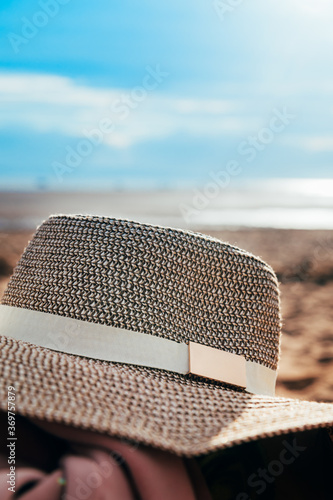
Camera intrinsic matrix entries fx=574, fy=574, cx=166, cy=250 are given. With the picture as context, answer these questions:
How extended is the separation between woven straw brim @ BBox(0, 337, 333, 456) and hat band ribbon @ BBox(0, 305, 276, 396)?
1.3 inches

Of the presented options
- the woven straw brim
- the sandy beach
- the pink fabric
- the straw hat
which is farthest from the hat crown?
the sandy beach

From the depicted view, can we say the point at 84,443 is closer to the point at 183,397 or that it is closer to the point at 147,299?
the point at 183,397

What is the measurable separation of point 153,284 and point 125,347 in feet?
0.50

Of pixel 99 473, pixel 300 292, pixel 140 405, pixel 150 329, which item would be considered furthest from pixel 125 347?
pixel 300 292

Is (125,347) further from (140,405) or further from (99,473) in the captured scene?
(99,473)

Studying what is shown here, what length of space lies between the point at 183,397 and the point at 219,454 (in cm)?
15

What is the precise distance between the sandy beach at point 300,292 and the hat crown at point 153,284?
55.6 inches

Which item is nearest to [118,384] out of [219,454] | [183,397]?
[183,397]

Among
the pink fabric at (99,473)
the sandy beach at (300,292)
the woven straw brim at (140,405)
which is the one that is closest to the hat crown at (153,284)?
the woven straw brim at (140,405)

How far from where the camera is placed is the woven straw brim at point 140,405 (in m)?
0.83

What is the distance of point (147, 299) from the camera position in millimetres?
1199

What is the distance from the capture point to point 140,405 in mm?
921

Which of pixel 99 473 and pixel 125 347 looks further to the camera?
pixel 125 347

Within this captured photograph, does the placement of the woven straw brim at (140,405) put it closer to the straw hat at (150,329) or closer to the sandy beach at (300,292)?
the straw hat at (150,329)
